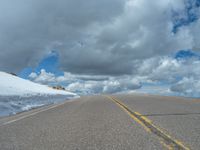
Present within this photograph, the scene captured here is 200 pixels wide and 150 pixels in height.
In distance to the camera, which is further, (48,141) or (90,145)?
(48,141)

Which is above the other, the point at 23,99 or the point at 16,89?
the point at 16,89

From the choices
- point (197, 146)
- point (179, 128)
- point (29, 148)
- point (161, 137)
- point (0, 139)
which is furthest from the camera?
point (179, 128)

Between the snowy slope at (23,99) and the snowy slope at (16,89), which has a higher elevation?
the snowy slope at (16,89)

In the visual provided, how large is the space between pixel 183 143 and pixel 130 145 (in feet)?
3.11

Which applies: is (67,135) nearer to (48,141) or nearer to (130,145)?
(48,141)

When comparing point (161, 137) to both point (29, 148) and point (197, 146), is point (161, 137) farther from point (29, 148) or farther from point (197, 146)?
point (29, 148)

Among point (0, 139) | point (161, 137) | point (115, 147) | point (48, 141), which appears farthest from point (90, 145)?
point (0, 139)

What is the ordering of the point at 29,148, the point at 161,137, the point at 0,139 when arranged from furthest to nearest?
the point at 0,139 < the point at 161,137 < the point at 29,148

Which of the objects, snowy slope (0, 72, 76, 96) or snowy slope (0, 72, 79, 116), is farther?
snowy slope (0, 72, 76, 96)

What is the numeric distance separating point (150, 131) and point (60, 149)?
2.27 m

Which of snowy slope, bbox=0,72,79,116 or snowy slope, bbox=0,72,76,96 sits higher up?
snowy slope, bbox=0,72,76,96

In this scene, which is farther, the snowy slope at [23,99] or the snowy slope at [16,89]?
the snowy slope at [16,89]

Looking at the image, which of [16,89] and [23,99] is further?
[16,89]

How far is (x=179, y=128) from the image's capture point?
229 inches
